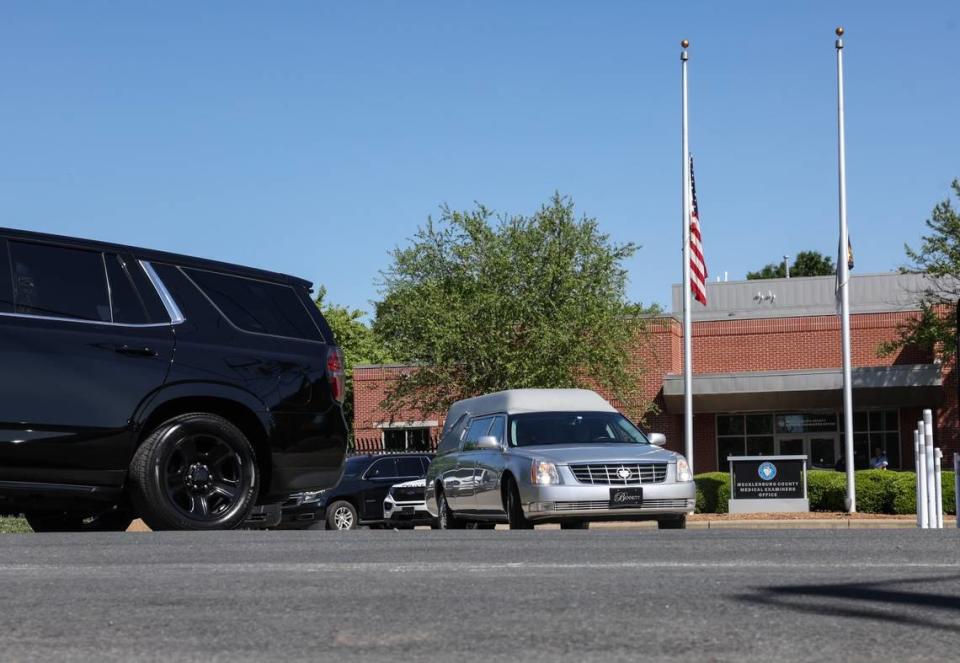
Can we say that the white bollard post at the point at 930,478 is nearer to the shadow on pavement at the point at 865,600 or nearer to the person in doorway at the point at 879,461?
the shadow on pavement at the point at 865,600

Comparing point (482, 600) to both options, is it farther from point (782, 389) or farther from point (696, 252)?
point (782, 389)

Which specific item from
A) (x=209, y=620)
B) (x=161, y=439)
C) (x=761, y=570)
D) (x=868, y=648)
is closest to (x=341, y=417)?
(x=161, y=439)

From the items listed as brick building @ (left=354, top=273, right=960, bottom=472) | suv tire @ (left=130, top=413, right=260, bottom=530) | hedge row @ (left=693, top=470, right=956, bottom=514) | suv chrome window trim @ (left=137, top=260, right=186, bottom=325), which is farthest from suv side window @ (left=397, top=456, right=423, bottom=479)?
brick building @ (left=354, top=273, right=960, bottom=472)

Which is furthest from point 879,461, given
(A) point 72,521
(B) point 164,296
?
(B) point 164,296

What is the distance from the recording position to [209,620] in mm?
5219

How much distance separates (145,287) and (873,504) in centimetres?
2047

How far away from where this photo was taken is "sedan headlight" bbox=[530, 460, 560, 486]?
14.4 meters

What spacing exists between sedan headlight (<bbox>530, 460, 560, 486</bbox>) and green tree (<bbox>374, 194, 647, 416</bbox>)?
21.2m

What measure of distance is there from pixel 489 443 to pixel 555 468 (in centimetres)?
124

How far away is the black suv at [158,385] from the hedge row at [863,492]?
745 inches

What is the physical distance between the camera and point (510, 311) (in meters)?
36.7

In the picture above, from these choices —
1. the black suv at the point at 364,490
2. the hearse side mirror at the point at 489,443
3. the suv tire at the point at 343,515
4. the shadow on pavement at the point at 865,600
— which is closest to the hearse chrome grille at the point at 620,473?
the hearse side mirror at the point at 489,443

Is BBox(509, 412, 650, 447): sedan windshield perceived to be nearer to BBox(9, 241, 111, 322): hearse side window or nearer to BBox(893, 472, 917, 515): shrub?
BBox(9, 241, 111, 322): hearse side window

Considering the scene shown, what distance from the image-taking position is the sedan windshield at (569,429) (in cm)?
1580
